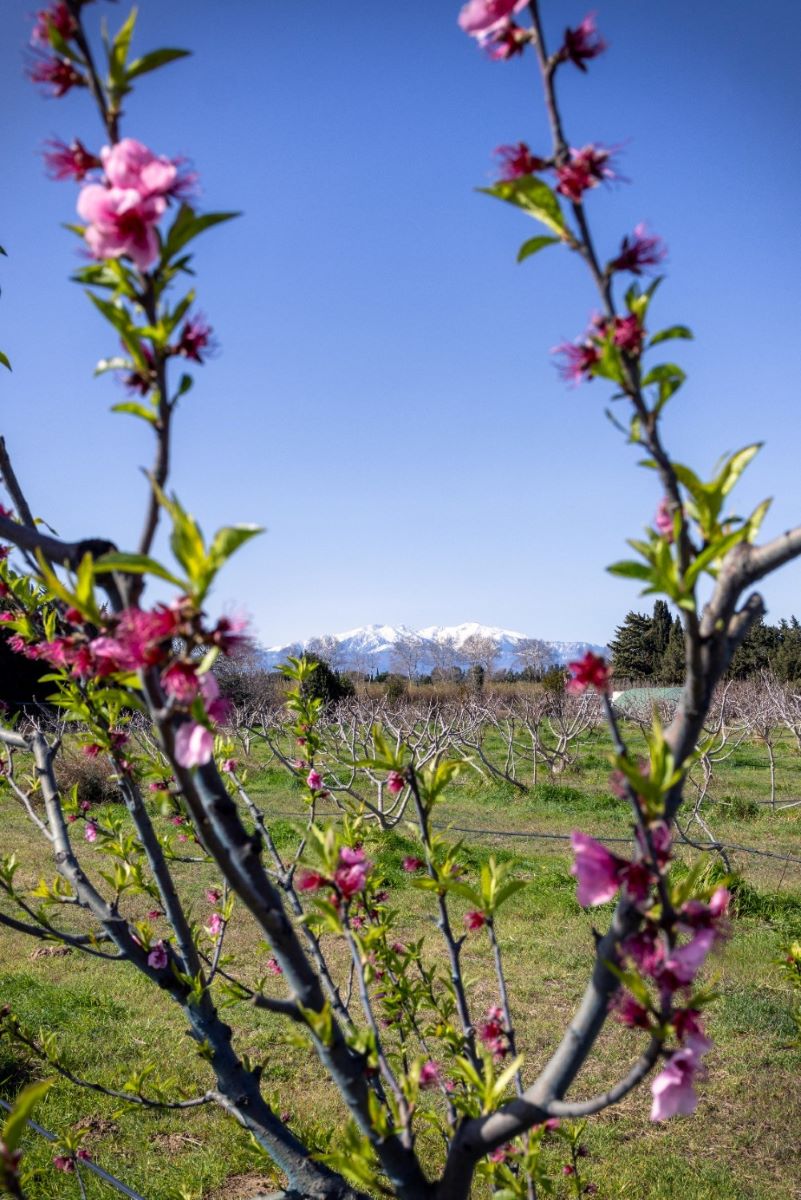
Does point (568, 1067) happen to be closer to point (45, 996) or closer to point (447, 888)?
point (447, 888)

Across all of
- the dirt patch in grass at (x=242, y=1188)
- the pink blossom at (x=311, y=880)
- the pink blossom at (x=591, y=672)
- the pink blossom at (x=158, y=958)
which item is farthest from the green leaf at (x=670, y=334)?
the dirt patch in grass at (x=242, y=1188)

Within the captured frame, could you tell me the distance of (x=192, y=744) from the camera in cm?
83

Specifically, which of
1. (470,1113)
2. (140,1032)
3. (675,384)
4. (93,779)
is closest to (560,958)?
(140,1032)

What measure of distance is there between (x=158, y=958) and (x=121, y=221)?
1.44m

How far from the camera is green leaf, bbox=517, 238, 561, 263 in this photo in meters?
0.97

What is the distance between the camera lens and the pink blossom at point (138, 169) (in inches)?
34.3

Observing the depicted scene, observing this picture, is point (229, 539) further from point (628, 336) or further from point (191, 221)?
point (628, 336)

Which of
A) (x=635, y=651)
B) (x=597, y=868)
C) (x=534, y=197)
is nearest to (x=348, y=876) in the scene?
(x=597, y=868)

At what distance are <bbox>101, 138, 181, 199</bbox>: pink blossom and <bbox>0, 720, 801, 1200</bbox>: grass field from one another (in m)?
1.21

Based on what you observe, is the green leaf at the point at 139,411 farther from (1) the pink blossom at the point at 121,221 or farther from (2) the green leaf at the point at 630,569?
(2) the green leaf at the point at 630,569

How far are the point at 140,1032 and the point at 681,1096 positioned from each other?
19.0 ft

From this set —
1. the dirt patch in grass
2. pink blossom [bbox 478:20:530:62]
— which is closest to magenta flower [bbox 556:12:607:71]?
pink blossom [bbox 478:20:530:62]

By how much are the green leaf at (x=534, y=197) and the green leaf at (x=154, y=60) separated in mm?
375

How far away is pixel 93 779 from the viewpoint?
44.3 feet
